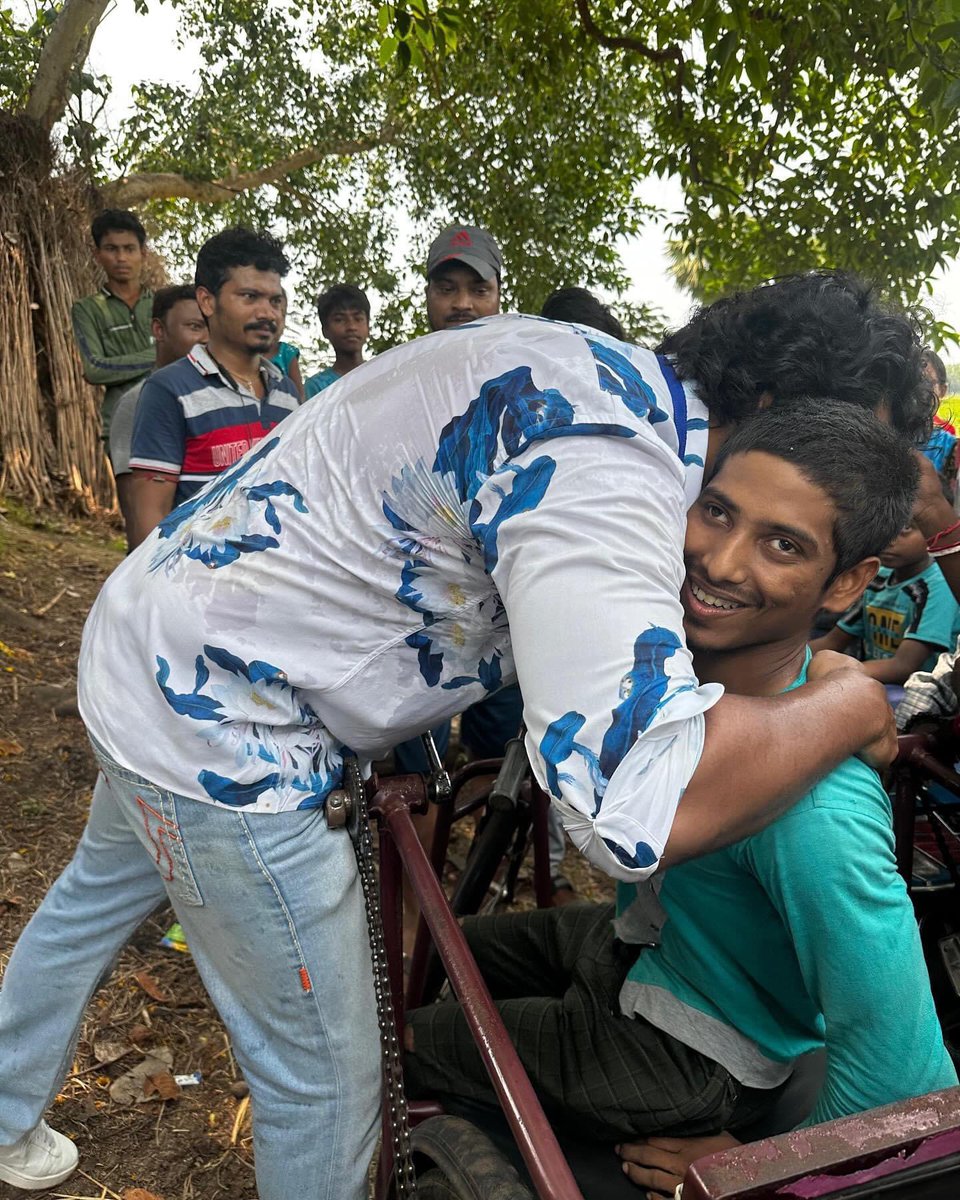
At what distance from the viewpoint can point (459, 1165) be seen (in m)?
1.38

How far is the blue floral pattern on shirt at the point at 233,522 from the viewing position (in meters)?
1.36

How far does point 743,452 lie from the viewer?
4.51 ft

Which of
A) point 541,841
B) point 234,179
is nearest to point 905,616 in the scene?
point 541,841

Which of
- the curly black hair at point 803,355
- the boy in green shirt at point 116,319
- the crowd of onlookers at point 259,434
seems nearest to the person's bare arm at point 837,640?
the crowd of onlookers at point 259,434

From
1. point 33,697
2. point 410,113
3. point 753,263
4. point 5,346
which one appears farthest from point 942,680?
point 410,113

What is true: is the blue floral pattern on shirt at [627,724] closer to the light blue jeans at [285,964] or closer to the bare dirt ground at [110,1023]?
the light blue jeans at [285,964]

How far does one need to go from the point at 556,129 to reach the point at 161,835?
7.55 meters

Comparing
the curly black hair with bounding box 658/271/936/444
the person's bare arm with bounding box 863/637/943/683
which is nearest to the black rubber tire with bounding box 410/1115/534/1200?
the curly black hair with bounding box 658/271/936/444

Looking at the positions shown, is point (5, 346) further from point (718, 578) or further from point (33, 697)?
point (718, 578)

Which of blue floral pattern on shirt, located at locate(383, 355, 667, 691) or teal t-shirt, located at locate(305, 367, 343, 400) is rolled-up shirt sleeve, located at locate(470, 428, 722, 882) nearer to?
blue floral pattern on shirt, located at locate(383, 355, 667, 691)

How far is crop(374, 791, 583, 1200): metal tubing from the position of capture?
1024mm

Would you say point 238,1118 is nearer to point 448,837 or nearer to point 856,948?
point 448,837

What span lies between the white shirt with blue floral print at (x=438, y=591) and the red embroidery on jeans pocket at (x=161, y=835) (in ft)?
0.23

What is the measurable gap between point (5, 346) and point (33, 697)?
4352mm
